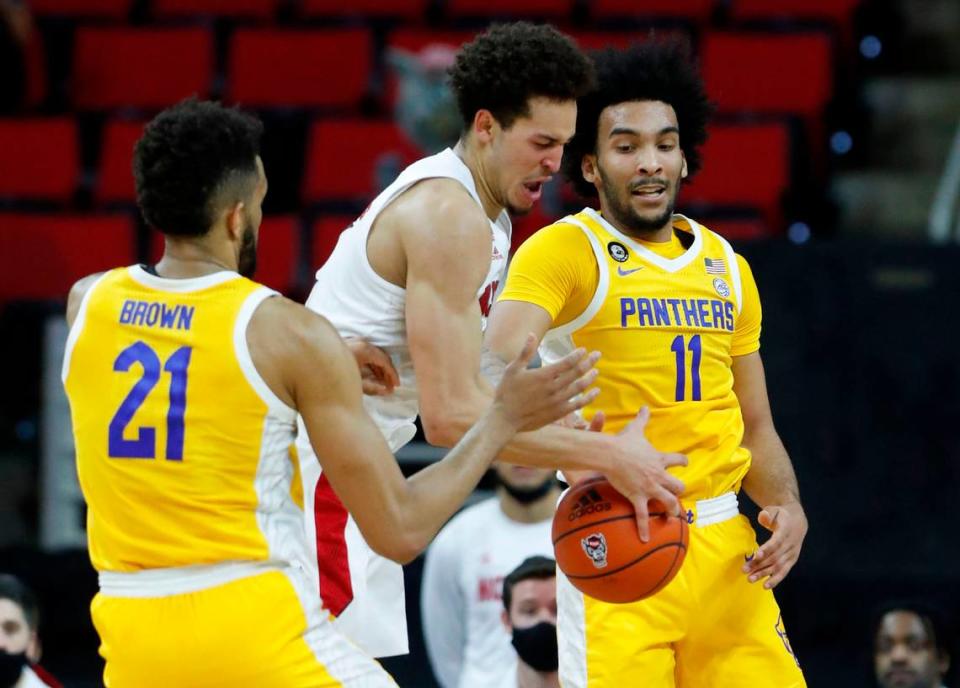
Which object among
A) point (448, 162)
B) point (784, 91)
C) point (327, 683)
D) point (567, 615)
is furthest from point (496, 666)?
point (784, 91)

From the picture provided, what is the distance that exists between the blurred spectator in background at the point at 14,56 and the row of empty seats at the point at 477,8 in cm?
65

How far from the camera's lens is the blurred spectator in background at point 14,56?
1112cm

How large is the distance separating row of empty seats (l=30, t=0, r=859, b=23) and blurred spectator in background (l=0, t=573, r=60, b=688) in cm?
580

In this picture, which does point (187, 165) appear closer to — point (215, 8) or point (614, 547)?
point (614, 547)

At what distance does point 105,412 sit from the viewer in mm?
3773

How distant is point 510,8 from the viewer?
11.1 m

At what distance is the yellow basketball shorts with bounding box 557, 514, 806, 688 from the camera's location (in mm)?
4770

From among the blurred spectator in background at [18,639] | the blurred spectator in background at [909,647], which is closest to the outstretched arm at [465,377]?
the blurred spectator in background at [18,639]

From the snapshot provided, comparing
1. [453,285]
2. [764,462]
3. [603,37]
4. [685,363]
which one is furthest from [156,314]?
[603,37]

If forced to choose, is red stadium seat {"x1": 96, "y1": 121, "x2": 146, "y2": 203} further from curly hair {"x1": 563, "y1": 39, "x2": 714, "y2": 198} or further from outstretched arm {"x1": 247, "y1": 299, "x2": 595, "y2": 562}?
outstretched arm {"x1": 247, "y1": 299, "x2": 595, "y2": 562}

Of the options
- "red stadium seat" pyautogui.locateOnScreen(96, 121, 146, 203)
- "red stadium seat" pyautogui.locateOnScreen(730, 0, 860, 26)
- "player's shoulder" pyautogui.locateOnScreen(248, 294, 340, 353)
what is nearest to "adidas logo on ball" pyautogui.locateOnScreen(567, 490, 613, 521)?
"player's shoulder" pyautogui.locateOnScreen(248, 294, 340, 353)

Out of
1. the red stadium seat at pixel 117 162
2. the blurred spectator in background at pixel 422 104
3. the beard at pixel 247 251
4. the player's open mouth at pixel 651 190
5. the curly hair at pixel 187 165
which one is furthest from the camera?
the red stadium seat at pixel 117 162

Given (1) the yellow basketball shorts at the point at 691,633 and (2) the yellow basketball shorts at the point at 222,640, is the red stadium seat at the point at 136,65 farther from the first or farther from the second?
(2) the yellow basketball shorts at the point at 222,640

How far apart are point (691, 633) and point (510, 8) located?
6.92 metres
